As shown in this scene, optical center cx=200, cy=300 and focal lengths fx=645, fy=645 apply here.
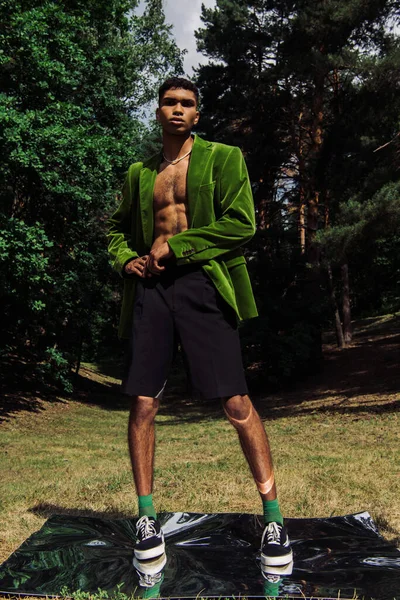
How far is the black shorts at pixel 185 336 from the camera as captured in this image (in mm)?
3260

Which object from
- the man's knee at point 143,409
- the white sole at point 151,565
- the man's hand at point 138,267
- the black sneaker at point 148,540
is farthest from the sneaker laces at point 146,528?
the man's hand at point 138,267

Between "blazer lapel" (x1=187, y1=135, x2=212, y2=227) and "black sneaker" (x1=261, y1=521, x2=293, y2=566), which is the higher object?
"blazer lapel" (x1=187, y1=135, x2=212, y2=227)

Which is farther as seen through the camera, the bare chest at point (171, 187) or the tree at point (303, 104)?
the tree at point (303, 104)

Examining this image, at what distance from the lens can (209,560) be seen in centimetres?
328

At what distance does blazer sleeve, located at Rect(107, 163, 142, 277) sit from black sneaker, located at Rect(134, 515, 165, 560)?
1.28 meters

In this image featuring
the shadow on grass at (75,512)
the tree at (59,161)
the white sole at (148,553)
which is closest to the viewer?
the white sole at (148,553)

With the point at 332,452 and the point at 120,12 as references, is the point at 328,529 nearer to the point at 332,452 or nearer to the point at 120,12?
the point at 332,452

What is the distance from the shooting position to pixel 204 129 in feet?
Result: 74.9

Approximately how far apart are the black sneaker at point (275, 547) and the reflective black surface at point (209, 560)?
0.22 ft

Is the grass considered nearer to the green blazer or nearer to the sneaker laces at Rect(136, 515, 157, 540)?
the sneaker laces at Rect(136, 515, 157, 540)

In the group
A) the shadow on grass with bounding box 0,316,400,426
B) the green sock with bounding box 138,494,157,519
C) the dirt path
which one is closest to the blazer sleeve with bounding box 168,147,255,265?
the green sock with bounding box 138,494,157,519

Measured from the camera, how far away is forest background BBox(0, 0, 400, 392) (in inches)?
482

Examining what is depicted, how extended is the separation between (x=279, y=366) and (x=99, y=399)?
6.46 meters

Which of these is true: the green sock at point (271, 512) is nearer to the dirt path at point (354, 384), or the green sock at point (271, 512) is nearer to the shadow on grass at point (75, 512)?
the shadow on grass at point (75, 512)
